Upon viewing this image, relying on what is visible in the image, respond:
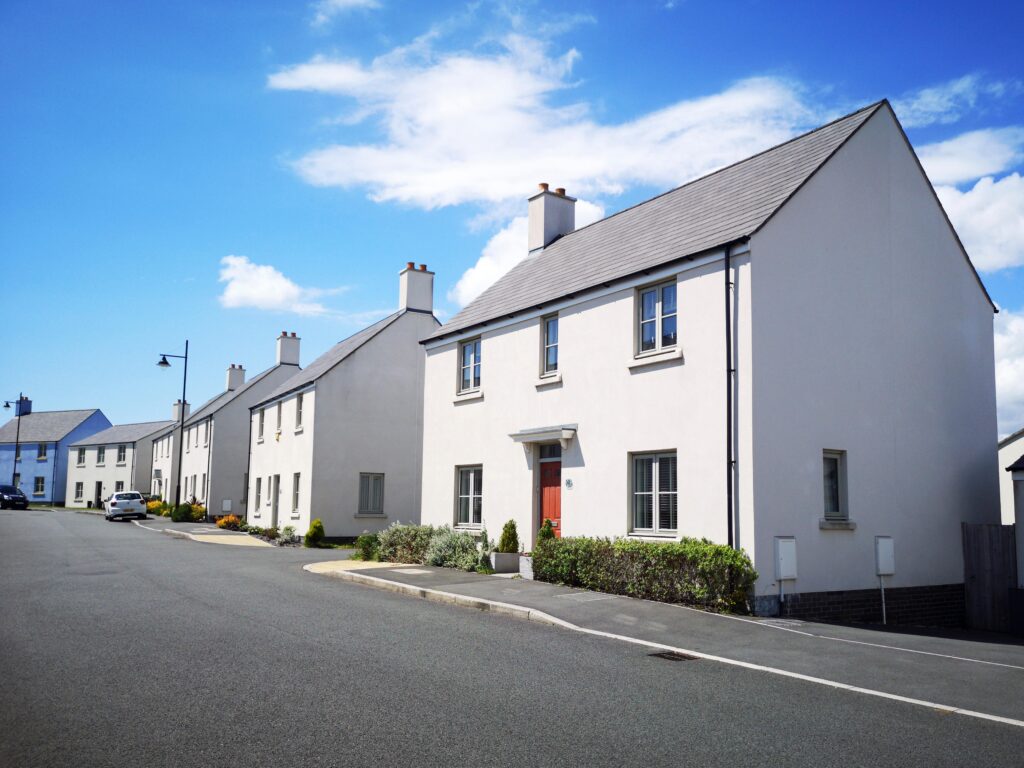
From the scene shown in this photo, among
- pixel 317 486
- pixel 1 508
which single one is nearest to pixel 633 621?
pixel 317 486

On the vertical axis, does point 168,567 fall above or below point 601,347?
below

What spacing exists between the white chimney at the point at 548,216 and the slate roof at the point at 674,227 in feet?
3.64

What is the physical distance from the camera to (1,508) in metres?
60.4

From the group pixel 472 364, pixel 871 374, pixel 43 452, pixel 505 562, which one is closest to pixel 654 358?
pixel 871 374

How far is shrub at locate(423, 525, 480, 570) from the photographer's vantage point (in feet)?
62.3

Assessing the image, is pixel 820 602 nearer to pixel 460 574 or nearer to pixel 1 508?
pixel 460 574

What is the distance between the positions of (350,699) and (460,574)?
10.4 m

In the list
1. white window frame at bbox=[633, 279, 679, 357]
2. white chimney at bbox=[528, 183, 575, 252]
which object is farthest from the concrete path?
white chimney at bbox=[528, 183, 575, 252]

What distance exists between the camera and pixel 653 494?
15.4 metres

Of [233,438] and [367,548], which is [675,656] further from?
[233,438]

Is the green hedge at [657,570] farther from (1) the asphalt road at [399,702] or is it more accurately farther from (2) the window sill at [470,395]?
(2) the window sill at [470,395]

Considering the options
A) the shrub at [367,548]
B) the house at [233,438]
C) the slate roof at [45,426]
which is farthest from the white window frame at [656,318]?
the slate roof at [45,426]

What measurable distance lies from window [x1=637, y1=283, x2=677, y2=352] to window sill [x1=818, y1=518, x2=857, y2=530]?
398 cm

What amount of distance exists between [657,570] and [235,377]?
45.2 meters
